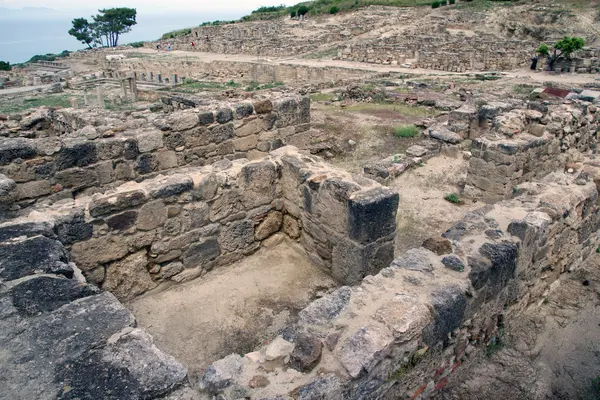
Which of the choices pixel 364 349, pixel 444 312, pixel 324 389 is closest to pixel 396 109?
pixel 444 312

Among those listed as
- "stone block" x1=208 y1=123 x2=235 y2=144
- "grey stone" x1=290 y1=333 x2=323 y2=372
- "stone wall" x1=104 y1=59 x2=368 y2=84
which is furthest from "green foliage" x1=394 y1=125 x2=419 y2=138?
"stone wall" x1=104 y1=59 x2=368 y2=84

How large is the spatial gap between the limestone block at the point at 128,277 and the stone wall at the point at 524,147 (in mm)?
6454

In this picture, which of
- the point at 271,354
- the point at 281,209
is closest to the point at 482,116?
the point at 281,209

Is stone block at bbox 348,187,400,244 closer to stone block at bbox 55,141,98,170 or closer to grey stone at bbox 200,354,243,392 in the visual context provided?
grey stone at bbox 200,354,243,392

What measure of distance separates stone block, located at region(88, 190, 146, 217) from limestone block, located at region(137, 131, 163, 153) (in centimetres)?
226

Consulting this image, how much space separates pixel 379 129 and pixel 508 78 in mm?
12222

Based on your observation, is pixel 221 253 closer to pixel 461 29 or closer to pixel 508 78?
pixel 508 78

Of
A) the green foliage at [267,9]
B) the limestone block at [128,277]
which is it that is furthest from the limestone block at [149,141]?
the green foliage at [267,9]

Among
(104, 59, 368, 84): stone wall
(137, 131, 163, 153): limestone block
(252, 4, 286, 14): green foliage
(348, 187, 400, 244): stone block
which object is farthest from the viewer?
(252, 4, 286, 14): green foliage

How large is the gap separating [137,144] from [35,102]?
62.1ft

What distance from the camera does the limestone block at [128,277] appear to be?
4.37 metres

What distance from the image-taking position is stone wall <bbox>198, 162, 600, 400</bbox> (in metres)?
2.62

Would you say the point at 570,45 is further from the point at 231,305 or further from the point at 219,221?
the point at 231,305

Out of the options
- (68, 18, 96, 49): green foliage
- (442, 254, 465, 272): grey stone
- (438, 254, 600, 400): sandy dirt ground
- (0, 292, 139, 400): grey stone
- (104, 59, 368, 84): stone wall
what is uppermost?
(68, 18, 96, 49): green foliage
